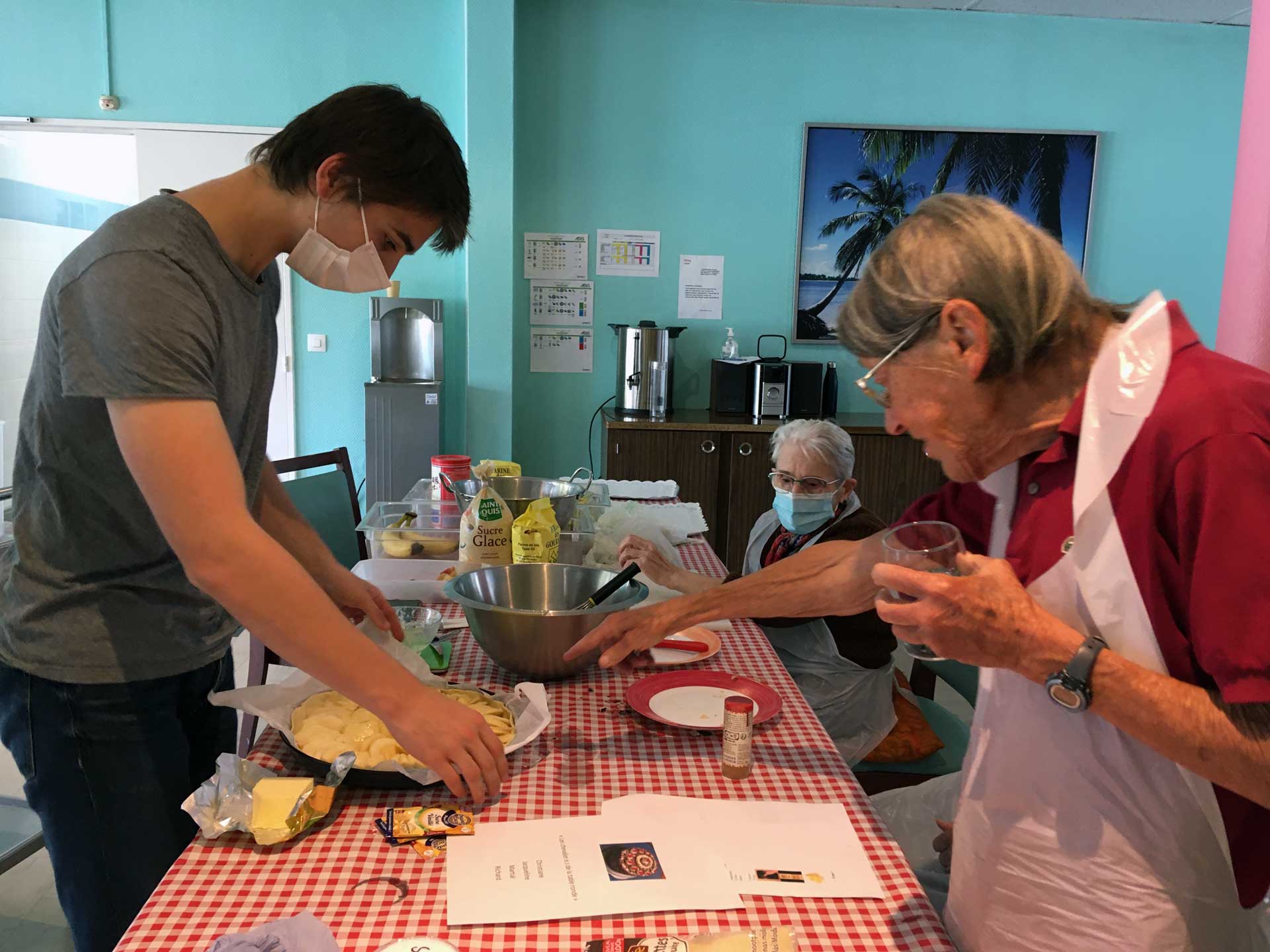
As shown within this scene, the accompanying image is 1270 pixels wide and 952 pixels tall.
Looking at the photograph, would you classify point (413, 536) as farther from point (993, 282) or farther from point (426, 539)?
point (993, 282)

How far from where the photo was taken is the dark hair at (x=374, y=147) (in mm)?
1251

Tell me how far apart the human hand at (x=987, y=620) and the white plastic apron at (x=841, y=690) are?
114 centimetres

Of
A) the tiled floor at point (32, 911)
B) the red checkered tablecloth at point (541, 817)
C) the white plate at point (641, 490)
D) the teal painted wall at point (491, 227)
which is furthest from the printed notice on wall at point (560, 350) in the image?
the red checkered tablecloth at point (541, 817)

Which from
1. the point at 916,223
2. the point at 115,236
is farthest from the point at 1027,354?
the point at 115,236

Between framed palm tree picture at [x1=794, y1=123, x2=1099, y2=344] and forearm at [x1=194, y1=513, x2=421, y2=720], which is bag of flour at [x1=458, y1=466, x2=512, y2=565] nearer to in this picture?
forearm at [x1=194, y1=513, x2=421, y2=720]

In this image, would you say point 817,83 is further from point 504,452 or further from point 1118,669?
point 1118,669

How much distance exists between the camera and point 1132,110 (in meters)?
4.80

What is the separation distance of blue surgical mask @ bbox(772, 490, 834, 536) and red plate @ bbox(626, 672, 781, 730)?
893mm

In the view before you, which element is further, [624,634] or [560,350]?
[560,350]

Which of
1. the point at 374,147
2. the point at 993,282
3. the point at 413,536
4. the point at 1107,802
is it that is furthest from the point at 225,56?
the point at 1107,802

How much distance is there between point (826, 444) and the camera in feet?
7.82

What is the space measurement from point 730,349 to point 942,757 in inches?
115

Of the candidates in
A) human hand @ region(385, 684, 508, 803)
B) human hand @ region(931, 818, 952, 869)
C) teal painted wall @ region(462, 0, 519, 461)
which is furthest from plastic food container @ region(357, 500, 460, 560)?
teal painted wall @ region(462, 0, 519, 461)

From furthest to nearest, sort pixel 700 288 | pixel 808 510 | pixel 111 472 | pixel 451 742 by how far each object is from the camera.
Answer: pixel 700 288 < pixel 808 510 < pixel 111 472 < pixel 451 742
